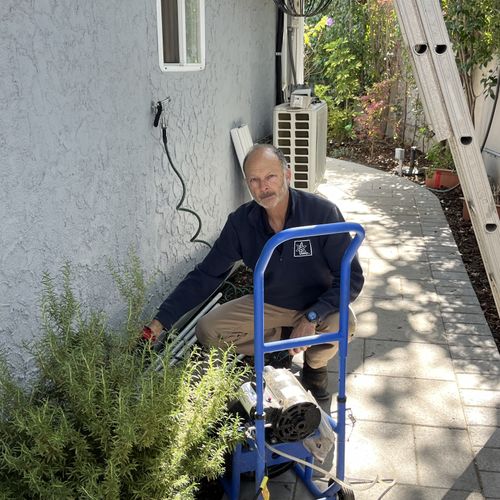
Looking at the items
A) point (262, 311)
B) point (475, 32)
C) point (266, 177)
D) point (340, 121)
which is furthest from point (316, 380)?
point (340, 121)

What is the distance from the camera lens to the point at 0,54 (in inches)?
91.1

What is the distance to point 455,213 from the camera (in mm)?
7367

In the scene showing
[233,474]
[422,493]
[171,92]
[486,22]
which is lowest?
[422,493]

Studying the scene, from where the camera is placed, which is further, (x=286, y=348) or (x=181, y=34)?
(x=181, y=34)

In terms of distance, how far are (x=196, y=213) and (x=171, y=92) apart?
3.09 feet

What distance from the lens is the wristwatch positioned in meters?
3.07

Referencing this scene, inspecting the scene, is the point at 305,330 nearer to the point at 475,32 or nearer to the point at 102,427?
the point at 102,427

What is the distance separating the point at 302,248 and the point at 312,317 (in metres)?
0.41

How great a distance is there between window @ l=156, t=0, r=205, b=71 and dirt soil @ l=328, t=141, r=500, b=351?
284 centimetres

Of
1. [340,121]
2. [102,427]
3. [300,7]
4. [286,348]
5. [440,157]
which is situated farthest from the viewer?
[340,121]

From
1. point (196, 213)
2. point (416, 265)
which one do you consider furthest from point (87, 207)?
point (416, 265)

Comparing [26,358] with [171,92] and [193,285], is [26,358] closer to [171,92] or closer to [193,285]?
[193,285]

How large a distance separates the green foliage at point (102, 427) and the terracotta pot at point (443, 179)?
6.67 m

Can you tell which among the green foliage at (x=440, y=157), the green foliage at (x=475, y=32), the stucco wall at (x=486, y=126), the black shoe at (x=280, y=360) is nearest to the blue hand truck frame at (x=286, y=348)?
the black shoe at (x=280, y=360)
